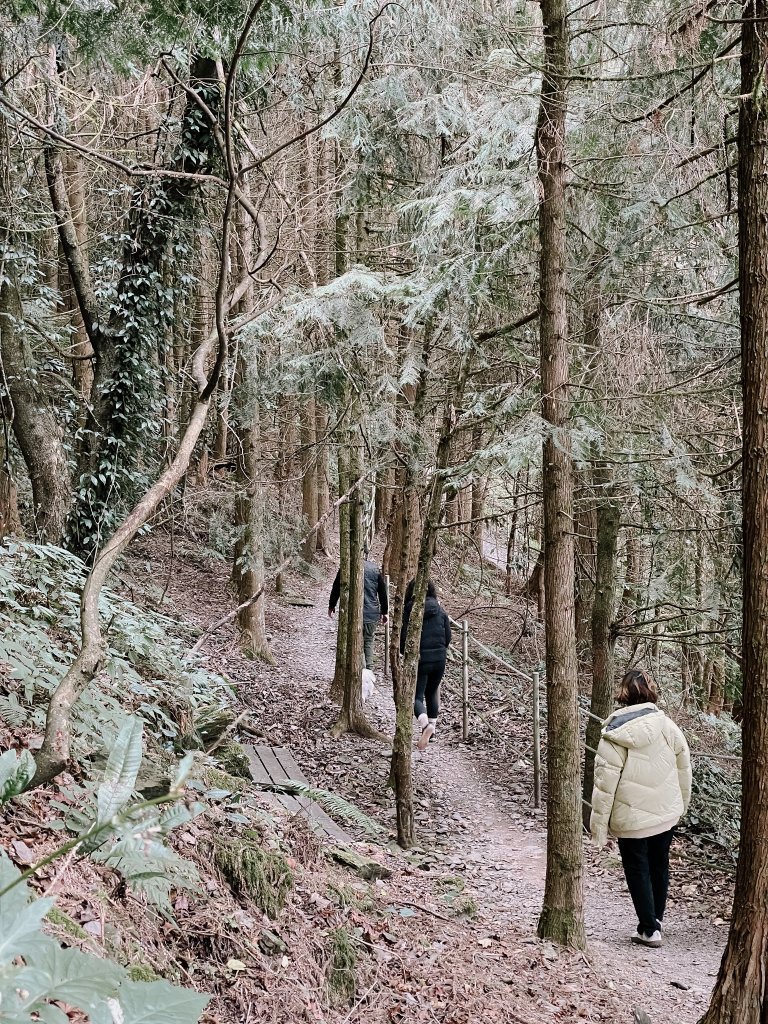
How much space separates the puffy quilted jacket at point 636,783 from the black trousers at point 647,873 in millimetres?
130

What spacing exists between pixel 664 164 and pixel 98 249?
830 centimetres

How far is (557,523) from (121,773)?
4678 millimetres

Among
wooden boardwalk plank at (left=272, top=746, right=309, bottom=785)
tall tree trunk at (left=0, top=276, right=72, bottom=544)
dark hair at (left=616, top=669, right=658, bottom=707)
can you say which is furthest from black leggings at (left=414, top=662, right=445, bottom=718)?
tall tree trunk at (left=0, top=276, right=72, bottom=544)

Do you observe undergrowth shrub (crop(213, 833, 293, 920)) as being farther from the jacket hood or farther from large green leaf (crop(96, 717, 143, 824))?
the jacket hood

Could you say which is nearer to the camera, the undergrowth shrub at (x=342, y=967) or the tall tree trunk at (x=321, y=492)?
the undergrowth shrub at (x=342, y=967)

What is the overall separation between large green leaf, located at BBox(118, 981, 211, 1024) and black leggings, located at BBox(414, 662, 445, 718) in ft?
29.8

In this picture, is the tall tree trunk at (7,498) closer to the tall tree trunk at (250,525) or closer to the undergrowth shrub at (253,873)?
the tall tree trunk at (250,525)

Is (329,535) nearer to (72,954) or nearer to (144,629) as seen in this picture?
(144,629)

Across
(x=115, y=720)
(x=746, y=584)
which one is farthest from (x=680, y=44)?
(x=115, y=720)

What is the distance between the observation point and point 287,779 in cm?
654

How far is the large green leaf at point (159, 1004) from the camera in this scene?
94cm

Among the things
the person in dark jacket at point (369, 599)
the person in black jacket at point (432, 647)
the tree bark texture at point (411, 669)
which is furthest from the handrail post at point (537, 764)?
the person in dark jacket at point (369, 599)

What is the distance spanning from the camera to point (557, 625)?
17.7ft

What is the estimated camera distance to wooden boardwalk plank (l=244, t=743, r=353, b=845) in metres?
5.49
